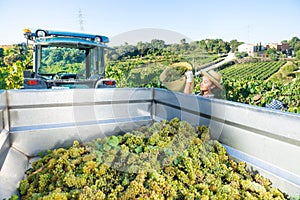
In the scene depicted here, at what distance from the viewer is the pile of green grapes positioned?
49.5 inches

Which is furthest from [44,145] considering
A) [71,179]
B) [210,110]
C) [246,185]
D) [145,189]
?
[246,185]

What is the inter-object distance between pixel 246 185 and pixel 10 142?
65.6 inches

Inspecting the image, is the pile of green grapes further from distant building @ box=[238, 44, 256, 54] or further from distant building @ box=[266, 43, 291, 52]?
distant building @ box=[266, 43, 291, 52]

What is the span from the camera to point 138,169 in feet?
4.58

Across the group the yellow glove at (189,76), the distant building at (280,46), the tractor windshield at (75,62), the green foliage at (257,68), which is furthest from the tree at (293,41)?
the yellow glove at (189,76)

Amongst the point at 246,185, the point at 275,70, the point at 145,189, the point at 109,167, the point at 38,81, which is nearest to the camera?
the point at 145,189

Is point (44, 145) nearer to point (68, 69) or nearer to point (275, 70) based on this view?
point (68, 69)


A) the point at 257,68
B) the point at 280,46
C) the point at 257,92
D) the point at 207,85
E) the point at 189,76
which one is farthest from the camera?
the point at 280,46

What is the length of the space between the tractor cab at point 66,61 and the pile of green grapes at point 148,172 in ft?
7.96

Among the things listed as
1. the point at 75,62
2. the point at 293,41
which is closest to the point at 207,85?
the point at 75,62

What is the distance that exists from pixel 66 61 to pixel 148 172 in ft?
11.8

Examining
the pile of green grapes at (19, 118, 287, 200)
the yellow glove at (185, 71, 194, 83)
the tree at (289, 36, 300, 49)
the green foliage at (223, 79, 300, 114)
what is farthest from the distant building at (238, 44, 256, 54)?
the pile of green grapes at (19, 118, 287, 200)

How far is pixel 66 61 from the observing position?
14.3 ft

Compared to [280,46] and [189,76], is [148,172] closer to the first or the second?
[189,76]
